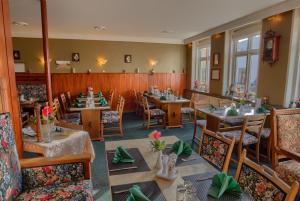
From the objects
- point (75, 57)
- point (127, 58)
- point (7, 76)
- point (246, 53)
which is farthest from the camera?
A: point (127, 58)

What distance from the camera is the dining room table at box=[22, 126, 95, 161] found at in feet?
6.63

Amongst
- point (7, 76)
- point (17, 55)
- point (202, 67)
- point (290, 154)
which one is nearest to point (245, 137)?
point (290, 154)

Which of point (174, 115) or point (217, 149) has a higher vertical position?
point (217, 149)

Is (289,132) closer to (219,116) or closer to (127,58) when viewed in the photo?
(219,116)

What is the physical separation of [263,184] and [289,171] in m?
1.13

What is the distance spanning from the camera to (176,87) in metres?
7.49

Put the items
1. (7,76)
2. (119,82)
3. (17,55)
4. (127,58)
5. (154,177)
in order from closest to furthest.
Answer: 1. (154,177)
2. (7,76)
3. (17,55)
4. (119,82)
5. (127,58)

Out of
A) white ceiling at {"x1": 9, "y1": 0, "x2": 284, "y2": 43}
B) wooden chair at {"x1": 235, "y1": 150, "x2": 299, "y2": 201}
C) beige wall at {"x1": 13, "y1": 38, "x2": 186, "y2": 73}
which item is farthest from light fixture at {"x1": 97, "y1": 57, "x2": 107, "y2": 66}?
wooden chair at {"x1": 235, "y1": 150, "x2": 299, "y2": 201}

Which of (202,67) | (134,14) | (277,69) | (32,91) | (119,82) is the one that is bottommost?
(32,91)

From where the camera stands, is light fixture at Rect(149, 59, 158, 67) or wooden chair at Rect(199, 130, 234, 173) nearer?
wooden chair at Rect(199, 130, 234, 173)

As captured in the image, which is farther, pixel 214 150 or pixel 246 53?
pixel 246 53

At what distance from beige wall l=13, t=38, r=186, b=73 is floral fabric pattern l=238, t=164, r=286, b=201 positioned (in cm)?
601

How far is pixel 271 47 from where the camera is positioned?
151 inches

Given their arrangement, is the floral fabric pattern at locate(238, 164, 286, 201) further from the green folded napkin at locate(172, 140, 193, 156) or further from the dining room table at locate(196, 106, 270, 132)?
the dining room table at locate(196, 106, 270, 132)
